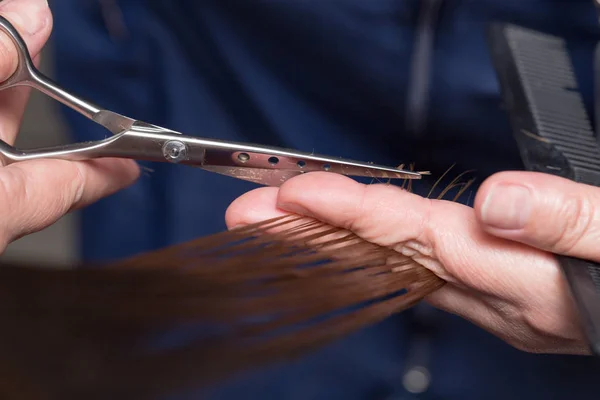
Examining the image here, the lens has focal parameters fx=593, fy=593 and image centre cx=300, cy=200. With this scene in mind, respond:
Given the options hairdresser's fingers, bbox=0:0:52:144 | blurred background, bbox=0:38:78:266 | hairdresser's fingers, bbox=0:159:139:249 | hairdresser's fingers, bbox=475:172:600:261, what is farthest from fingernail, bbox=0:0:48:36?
blurred background, bbox=0:38:78:266

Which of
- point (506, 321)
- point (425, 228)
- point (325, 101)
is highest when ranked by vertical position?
point (325, 101)

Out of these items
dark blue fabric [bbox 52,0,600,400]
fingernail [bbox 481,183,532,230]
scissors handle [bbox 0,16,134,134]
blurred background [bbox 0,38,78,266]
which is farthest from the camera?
blurred background [bbox 0,38,78,266]

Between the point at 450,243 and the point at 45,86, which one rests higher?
the point at 45,86

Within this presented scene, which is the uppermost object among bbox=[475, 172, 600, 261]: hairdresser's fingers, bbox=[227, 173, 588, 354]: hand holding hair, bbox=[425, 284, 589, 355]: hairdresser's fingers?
bbox=[475, 172, 600, 261]: hairdresser's fingers

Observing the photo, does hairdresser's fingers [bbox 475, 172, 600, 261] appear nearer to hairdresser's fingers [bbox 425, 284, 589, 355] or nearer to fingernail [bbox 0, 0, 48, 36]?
hairdresser's fingers [bbox 425, 284, 589, 355]

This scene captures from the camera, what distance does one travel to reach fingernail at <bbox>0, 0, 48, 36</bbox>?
2.04 ft

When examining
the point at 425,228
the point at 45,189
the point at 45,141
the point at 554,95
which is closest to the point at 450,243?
the point at 425,228

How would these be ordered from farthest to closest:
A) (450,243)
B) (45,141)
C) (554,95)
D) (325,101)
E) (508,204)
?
1. (45,141)
2. (325,101)
3. (554,95)
4. (450,243)
5. (508,204)

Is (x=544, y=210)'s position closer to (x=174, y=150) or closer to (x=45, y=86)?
(x=174, y=150)

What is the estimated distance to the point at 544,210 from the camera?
50 centimetres

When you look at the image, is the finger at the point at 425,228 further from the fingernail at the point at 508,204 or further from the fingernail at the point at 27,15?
the fingernail at the point at 27,15

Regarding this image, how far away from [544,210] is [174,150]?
0.36 metres

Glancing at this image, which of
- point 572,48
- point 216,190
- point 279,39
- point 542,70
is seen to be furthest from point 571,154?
point 216,190

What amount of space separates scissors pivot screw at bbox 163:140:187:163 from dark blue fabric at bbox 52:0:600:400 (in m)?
0.37
